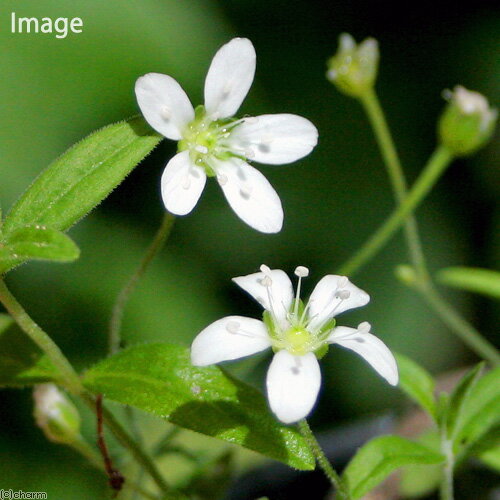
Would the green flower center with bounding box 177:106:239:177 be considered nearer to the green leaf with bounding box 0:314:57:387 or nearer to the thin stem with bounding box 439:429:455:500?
the green leaf with bounding box 0:314:57:387

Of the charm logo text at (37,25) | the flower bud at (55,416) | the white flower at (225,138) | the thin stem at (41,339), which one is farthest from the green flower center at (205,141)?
the charm logo text at (37,25)

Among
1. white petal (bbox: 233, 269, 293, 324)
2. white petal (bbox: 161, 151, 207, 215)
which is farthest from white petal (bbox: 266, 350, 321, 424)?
white petal (bbox: 161, 151, 207, 215)

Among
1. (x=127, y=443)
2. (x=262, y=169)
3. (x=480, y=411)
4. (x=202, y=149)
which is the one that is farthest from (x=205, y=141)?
(x=262, y=169)

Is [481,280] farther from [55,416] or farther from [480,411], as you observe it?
[55,416]

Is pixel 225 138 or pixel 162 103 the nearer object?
pixel 162 103

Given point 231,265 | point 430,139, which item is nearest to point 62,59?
point 231,265

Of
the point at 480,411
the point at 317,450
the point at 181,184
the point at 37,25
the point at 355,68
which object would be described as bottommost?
the point at 317,450

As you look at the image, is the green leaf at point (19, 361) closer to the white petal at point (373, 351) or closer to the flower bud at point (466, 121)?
the white petal at point (373, 351)
